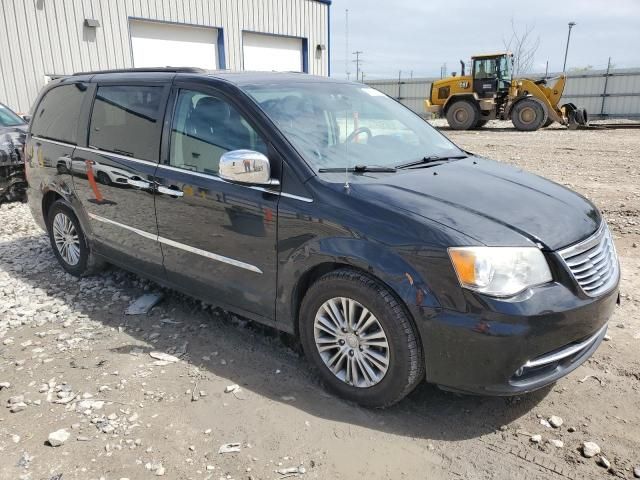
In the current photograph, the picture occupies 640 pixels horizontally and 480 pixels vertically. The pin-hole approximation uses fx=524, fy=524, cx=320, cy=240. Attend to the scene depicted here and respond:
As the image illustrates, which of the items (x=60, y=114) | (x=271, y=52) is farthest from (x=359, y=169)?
(x=271, y=52)

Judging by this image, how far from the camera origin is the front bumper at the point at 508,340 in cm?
242

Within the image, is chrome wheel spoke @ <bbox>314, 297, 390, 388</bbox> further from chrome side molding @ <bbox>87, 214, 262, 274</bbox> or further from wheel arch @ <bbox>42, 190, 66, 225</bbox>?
wheel arch @ <bbox>42, 190, 66, 225</bbox>

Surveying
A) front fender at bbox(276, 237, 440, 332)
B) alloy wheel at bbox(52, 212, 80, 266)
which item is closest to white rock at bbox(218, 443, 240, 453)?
front fender at bbox(276, 237, 440, 332)

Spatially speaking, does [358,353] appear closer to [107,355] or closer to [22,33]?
[107,355]

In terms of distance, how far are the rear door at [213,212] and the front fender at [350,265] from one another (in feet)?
Result: 0.36

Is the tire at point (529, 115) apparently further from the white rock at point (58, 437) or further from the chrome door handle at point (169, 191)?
the white rock at point (58, 437)

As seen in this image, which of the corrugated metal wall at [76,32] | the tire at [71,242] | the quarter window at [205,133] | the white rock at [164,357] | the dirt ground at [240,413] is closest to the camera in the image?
the dirt ground at [240,413]

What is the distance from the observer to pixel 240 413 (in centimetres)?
295

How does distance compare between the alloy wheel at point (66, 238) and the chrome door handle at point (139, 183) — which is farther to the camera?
the alloy wheel at point (66, 238)

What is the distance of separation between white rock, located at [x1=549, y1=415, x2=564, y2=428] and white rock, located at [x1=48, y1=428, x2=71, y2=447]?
8.42 feet

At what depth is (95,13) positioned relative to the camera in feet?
42.7

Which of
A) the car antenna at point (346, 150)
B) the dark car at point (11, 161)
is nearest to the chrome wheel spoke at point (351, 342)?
the car antenna at point (346, 150)

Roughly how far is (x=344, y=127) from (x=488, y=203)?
1077 mm

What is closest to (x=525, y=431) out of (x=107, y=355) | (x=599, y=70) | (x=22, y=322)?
(x=107, y=355)
